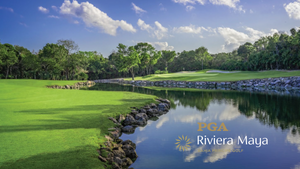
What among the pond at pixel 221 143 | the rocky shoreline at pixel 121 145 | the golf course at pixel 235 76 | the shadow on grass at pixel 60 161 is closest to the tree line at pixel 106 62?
the golf course at pixel 235 76

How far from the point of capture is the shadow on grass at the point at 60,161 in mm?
4586

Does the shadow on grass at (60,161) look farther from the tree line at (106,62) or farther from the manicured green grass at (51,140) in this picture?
the tree line at (106,62)

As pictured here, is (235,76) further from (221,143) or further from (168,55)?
(168,55)

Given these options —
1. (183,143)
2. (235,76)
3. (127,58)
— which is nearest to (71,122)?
(183,143)

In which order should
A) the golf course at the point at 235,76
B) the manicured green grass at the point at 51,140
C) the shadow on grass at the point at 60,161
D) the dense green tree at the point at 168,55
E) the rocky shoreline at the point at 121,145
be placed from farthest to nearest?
the dense green tree at the point at 168,55 → the golf course at the point at 235,76 → the rocky shoreline at the point at 121,145 → the manicured green grass at the point at 51,140 → the shadow on grass at the point at 60,161

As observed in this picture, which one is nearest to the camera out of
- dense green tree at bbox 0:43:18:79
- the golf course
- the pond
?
the pond

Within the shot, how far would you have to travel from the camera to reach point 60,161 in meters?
4.89

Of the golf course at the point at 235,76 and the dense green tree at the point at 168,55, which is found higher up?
the dense green tree at the point at 168,55

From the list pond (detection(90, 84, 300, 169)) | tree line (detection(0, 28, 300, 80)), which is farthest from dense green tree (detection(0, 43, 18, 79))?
pond (detection(90, 84, 300, 169))

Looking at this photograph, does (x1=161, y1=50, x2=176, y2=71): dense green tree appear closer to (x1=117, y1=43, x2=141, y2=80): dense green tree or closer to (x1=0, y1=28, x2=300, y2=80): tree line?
(x1=0, y1=28, x2=300, y2=80): tree line

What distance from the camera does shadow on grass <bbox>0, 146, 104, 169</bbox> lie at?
15.0 ft

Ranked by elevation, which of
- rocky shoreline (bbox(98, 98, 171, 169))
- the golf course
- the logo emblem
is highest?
the golf course

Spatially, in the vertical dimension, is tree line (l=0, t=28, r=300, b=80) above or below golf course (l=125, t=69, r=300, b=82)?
above

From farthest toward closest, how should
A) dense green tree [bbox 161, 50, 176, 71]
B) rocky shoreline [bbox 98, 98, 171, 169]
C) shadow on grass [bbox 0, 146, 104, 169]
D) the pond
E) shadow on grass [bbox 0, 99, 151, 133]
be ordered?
1. dense green tree [bbox 161, 50, 176, 71]
2. shadow on grass [bbox 0, 99, 151, 133]
3. the pond
4. rocky shoreline [bbox 98, 98, 171, 169]
5. shadow on grass [bbox 0, 146, 104, 169]
